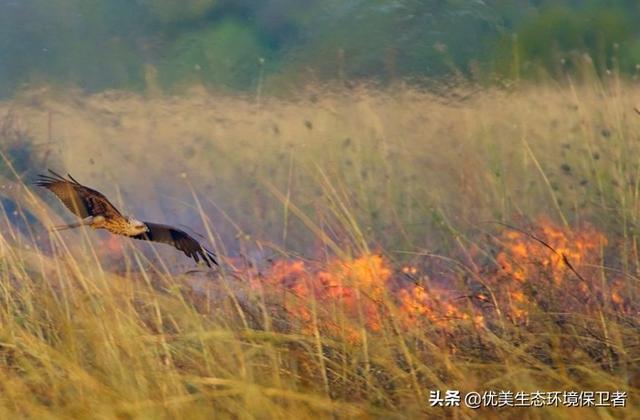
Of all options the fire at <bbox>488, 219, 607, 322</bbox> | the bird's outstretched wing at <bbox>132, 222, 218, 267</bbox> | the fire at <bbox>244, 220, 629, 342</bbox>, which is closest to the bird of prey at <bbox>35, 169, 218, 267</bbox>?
the bird's outstretched wing at <bbox>132, 222, 218, 267</bbox>

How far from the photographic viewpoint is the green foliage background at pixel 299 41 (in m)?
3.45

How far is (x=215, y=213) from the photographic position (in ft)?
11.4

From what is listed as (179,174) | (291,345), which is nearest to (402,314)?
(291,345)

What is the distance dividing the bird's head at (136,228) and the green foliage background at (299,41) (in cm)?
96

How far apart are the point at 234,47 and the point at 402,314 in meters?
1.57

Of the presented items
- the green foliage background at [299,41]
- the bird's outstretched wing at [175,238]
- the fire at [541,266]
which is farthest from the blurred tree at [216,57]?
the fire at [541,266]

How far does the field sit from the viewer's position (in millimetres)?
2008

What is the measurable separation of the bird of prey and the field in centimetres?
5

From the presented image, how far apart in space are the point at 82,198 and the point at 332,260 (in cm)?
56

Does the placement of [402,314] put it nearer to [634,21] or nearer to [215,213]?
[215,213]

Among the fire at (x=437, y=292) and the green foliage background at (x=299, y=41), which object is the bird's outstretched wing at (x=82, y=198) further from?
the green foliage background at (x=299, y=41)

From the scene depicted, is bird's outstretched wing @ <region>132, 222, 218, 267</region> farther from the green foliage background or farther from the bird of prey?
the green foliage background

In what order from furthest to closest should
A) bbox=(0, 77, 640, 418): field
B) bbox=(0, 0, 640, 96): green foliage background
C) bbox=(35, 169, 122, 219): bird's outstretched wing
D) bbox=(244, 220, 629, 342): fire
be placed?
bbox=(0, 0, 640, 96): green foliage background, bbox=(35, 169, 122, 219): bird's outstretched wing, bbox=(244, 220, 629, 342): fire, bbox=(0, 77, 640, 418): field

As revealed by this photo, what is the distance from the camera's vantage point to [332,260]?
2.73 metres
